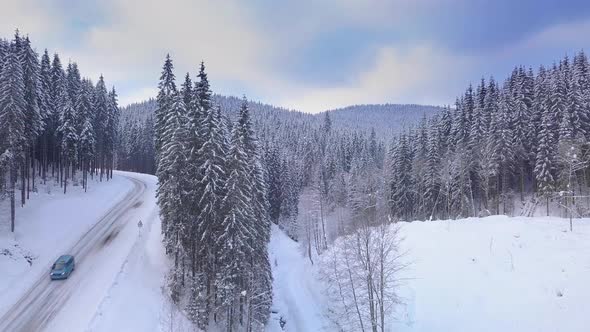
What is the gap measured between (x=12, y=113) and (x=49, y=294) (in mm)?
22526

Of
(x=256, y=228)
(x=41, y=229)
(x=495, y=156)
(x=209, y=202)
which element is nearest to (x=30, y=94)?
(x=41, y=229)

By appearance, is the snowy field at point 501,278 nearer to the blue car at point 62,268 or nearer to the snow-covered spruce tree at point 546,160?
the blue car at point 62,268

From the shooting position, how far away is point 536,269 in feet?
82.5

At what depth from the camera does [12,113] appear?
42.6m

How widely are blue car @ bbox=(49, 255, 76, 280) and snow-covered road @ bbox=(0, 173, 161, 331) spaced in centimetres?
46

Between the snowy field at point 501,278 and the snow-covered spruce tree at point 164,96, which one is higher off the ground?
the snow-covered spruce tree at point 164,96

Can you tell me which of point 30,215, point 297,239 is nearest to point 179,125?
point 30,215

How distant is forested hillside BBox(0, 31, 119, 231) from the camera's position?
4319 cm

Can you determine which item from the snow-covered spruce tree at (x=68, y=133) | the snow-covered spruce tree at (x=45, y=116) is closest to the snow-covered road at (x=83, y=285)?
the snow-covered spruce tree at (x=68, y=133)

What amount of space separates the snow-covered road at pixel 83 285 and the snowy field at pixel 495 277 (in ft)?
54.9

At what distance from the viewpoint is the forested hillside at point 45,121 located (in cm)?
4319

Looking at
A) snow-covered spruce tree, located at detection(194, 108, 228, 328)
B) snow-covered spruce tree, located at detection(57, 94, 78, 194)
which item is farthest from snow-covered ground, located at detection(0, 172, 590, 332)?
snow-covered spruce tree, located at detection(57, 94, 78, 194)

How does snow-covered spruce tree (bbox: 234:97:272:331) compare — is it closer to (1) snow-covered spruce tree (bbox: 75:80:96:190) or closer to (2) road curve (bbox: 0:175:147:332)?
(2) road curve (bbox: 0:175:147:332)

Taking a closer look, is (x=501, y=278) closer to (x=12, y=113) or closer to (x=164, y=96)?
(x=164, y=96)
